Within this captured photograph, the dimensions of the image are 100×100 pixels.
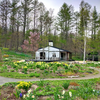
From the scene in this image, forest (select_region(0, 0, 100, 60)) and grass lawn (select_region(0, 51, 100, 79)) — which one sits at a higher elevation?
forest (select_region(0, 0, 100, 60))

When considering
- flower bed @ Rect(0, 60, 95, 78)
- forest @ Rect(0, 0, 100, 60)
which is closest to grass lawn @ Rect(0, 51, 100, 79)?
flower bed @ Rect(0, 60, 95, 78)

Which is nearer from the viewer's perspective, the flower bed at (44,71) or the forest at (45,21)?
the flower bed at (44,71)

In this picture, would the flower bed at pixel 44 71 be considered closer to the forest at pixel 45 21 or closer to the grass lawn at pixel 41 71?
the grass lawn at pixel 41 71

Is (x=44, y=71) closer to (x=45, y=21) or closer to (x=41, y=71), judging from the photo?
(x=41, y=71)

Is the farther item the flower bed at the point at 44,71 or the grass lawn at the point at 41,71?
the flower bed at the point at 44,71

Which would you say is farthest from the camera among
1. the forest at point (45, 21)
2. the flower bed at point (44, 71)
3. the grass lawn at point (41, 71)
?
the forest at point (45, 21)

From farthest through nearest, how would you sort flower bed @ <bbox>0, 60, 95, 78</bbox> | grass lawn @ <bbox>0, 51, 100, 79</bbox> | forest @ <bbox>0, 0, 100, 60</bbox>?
forest @ <bbox>0, 0, 100, 60</bbox> < flower bed @ <bbox>0, 60, 95, 78</bbox> < grass lawn @ <bbox>0, 51, 100, 79</bbox>

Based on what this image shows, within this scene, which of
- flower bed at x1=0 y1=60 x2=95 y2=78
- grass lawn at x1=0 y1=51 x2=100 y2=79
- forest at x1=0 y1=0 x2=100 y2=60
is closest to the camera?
grass lawn at x1=0 y1=51 x2=100 y2=79

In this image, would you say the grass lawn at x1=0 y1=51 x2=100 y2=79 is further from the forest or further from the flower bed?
the forest

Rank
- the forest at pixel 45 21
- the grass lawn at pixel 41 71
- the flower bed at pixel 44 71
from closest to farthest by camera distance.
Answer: the grass lawn at pixel 41 71 → the flower bed at pixel 44 71 → the forest at pixel 45 21

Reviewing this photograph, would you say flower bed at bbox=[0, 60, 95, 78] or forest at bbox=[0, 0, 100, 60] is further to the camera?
forest at bbox=[0, 0, 100, 60]

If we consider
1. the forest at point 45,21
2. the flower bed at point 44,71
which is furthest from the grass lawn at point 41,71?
the forest at point 45,21

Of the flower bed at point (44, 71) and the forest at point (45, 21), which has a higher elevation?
the forest at point (45, 21)

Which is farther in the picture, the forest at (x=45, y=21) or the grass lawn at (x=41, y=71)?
the forest at (x=45, y=21)
